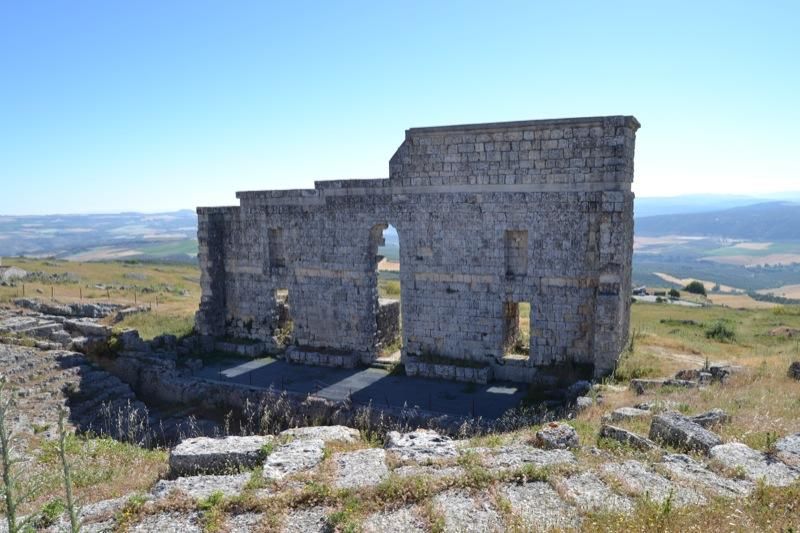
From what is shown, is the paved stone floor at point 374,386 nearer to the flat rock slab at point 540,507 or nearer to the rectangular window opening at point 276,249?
the rectangular window opening at point 276,249

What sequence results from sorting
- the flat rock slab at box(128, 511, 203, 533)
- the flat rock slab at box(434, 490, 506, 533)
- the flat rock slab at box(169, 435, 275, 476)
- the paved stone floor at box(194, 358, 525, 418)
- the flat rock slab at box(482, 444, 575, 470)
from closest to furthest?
1. the flat rock slab at box(434, 490, 506, 533)
2. the flat rock slab at box(128, 511, 203, 533)
3. the flat rock slab at box(482, 444, 575, 470)
4. the flat rock slab at box(169, 435, 275, 476)
5. the paved stone floor at box(194, 358, 525, 418)

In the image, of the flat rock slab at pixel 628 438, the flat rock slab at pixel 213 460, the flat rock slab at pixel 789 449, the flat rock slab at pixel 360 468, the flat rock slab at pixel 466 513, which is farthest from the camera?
the flat rock slab at pixel 628 438

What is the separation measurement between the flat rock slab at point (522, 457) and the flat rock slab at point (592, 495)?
1.64 ft

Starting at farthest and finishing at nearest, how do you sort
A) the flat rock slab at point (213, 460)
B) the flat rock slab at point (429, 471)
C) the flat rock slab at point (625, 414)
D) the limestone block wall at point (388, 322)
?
the limestone block wall at point (388, 322), the flat rock slab at point (625, 414), the flat rock slab at point (213, 460), the flat rock slab at point (429, 471)

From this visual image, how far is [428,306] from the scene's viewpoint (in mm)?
18266

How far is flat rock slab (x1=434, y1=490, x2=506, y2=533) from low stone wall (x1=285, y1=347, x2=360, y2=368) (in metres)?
12.1

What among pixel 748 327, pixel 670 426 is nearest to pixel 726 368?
pixel 670 426

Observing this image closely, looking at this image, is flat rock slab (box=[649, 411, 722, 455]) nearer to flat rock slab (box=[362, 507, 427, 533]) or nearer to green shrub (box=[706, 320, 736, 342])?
flat rock slab (box=[362, 507, 427, 533])

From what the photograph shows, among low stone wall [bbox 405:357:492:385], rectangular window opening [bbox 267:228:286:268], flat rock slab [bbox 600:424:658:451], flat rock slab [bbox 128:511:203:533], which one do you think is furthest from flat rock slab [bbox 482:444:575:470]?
rectangular window opening [bbox 267:228:286:268]

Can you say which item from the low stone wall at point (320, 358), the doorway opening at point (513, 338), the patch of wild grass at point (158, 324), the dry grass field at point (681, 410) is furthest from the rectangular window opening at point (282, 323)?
the doorway opening at point (513, 338)

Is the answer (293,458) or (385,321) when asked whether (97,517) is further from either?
(385,321)

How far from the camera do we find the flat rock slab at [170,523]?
6961 millimetres

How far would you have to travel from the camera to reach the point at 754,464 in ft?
26.0

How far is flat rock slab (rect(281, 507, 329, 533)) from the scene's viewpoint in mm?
6766
